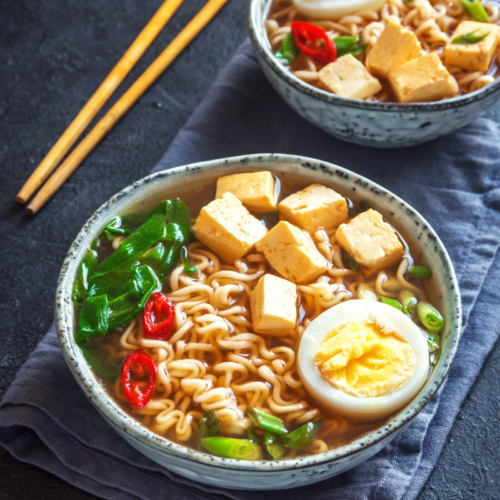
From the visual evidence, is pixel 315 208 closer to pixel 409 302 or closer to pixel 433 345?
pixel 409 302

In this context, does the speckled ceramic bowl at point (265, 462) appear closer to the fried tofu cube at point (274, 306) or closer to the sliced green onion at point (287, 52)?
the fried tofu cube at point (274, 306)

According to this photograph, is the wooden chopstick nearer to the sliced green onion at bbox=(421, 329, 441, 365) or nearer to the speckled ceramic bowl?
the speckled ceramic bowl

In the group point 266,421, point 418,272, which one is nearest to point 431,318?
point 418,272

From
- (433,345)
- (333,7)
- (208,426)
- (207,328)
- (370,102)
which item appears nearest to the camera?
(208,426)

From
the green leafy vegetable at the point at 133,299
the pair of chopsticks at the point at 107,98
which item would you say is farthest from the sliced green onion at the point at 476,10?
the green leafy vegetable at the point at 133,299

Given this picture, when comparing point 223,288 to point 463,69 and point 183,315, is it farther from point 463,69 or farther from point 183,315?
point 463,69

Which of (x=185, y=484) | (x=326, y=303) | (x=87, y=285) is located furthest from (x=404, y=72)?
(x=185, y=484)
